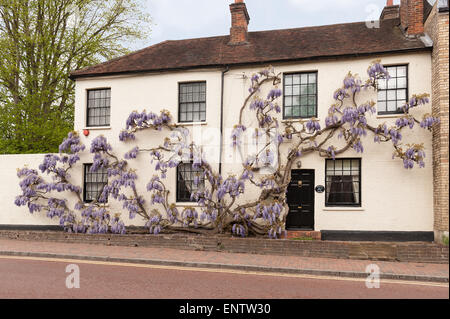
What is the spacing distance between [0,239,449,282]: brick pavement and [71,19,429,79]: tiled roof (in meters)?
7.30

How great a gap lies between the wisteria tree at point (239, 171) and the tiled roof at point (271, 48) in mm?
1118

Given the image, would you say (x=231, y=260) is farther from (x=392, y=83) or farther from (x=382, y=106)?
(x=392, y=83)

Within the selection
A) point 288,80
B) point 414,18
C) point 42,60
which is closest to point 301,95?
point 288,80

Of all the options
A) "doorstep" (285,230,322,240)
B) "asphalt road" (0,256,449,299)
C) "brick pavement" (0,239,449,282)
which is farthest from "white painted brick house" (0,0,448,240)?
"asphalt road" (0,256,449,299)

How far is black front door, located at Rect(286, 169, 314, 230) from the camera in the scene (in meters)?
14.5

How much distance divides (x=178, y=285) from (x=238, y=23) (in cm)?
1250

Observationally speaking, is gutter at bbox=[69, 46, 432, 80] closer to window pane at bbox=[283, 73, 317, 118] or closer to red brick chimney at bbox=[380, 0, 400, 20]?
window pane at bbox=[283, 73, 317, 118]

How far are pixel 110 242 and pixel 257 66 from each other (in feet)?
27.7

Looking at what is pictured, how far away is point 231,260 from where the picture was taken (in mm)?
10969

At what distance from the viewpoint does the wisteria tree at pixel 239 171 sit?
532 inches

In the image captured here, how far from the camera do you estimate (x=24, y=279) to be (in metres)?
8.28
